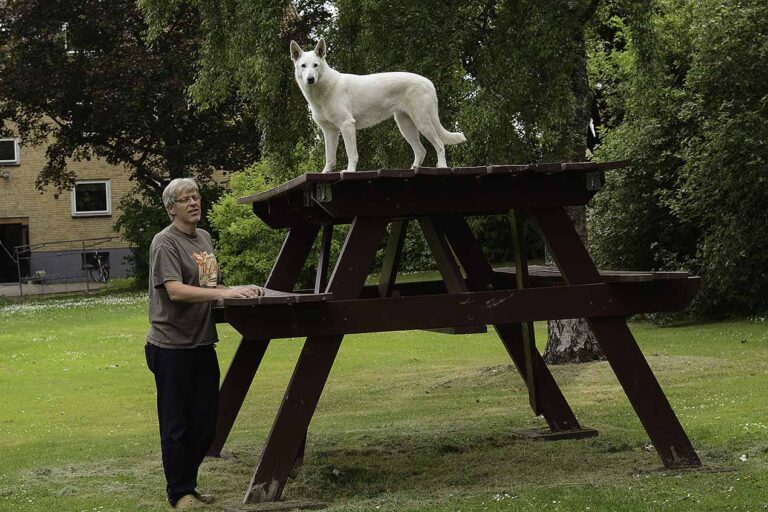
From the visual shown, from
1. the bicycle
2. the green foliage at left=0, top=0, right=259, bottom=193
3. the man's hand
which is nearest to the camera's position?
the man's hand

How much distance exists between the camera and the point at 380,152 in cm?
1603

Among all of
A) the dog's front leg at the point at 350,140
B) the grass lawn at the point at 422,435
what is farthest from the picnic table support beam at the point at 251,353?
the dog's front leg at the point at 350,140

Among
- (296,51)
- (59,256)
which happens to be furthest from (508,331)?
(59,256)

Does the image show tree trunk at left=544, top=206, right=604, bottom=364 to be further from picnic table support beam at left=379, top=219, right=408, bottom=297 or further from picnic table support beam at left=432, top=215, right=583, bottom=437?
picnic table support beam at left=379, top=219, right=408, bottom=297

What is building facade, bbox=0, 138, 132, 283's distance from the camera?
176 ft

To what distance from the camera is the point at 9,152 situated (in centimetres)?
5450

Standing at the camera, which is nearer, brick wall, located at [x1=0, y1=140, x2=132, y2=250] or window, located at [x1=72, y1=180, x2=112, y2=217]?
brick wall, located at [x1=0, y1=140, x2=132, y2=250]

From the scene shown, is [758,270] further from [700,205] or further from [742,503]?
[742,503]

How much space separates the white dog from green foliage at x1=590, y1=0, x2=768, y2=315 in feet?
38.9

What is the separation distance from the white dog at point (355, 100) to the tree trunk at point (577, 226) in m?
7.47

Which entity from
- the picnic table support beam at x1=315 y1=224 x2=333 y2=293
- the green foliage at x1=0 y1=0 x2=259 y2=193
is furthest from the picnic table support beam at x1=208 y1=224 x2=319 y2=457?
the green foliage at x1=0 y1=0 x2=259 y2=193

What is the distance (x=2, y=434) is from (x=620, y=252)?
15.6 m

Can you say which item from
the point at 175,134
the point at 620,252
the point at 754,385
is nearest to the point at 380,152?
the point at 754,385

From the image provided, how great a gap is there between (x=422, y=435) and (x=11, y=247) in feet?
157
